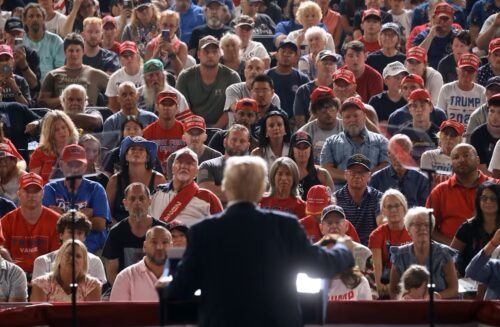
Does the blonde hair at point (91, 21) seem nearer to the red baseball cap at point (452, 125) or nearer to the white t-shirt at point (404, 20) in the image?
the white t-shirt at point (404, 20)

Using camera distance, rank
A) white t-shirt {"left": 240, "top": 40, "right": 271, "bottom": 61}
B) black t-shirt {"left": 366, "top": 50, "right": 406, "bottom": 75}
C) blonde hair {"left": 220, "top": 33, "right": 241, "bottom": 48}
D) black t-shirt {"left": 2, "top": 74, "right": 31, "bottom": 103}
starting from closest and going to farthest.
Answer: black t-shirt {"left": 2, "top": 74, "right": 31, "bottom": 103}, blonde hair {"left": 220, "top": 33, "right": 241, "bottom": 48}, black t-shirt {"left": 366, "top": 50, "right": 406, "bottom": 75}, white t-shirt {"left": 240, "top": 40, "right": 271, "bottom": 61}

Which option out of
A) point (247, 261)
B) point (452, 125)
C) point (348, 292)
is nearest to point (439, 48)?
point (452, 125)

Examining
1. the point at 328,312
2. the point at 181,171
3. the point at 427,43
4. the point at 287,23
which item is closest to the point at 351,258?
the point at 328,312

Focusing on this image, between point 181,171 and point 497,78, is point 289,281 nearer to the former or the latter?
point 181,171

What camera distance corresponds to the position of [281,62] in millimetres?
16922

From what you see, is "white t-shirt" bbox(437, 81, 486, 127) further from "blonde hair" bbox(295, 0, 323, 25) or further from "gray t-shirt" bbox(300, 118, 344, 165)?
"blonde hair" bbox(295, 0, 323, 25)

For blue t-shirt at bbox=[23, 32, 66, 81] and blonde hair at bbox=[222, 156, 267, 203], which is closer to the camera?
blonde hair at bbox=[222, 156, 267, 203]

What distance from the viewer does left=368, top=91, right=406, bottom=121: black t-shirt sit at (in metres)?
16.1

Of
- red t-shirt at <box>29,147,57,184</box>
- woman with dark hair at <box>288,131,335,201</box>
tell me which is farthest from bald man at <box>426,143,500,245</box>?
red t-shirt at <box>29,147,57,184</box>

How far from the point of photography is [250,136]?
14.4 m

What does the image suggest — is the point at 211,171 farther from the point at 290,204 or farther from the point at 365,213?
the point at 365,213

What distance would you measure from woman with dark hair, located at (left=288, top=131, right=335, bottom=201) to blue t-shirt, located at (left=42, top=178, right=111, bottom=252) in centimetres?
164

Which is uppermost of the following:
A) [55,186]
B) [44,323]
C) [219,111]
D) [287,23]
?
[287,23]

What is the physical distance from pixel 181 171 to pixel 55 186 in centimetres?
109
